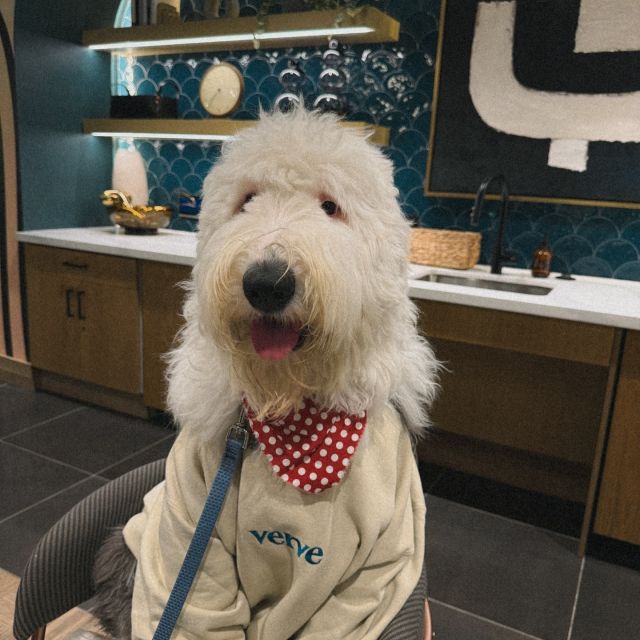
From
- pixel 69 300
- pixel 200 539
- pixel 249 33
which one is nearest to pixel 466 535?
pixel 200 539

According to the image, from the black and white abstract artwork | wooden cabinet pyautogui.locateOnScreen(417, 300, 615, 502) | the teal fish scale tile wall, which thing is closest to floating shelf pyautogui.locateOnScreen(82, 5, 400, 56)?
the teal fish scale tile wall

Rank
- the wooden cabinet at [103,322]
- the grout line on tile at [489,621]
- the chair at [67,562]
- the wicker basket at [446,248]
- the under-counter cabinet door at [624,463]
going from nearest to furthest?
the chair at [67,562]
the grout line on tile at [489,621]
the under-counter cabinet door at [624,463]
the wicker basket at [446,248]
the wooden cabinet at [103,322]

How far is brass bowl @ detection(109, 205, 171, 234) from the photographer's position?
3025 millimetres

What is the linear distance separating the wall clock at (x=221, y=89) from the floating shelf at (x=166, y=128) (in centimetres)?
9

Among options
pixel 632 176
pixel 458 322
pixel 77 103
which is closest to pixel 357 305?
pixel 458 322

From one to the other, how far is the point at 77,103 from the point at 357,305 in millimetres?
2988

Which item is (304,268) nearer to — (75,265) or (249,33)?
(249,33)

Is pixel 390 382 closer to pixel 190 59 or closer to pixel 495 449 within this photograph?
pixel 495 449

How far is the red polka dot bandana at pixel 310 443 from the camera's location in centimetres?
81

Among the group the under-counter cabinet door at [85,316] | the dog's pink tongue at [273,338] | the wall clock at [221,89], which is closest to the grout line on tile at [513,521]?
the under-counter cabinet door at [85,316]

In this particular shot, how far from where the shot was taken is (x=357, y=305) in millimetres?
745

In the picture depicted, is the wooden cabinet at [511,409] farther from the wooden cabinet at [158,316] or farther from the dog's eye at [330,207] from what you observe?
the dog's eye at [330,207]

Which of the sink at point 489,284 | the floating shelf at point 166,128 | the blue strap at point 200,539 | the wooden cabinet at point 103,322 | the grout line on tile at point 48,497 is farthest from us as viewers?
the floating shelf at point 166,128

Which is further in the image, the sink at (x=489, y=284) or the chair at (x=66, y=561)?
the sink at (x=489, y=284)
